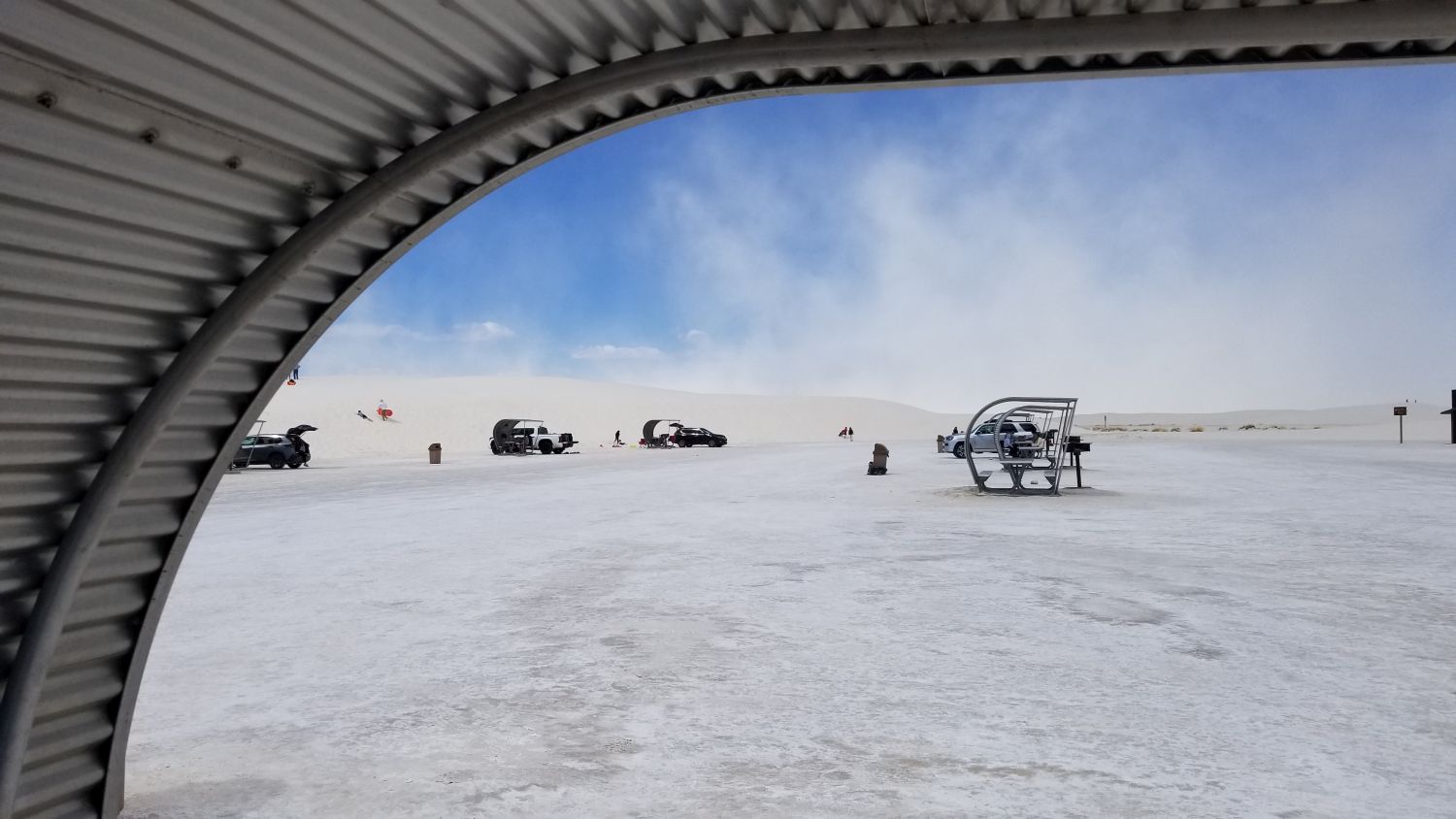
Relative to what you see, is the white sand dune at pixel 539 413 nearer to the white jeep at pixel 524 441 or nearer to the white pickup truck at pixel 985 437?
the white jeep at pixel 524 441

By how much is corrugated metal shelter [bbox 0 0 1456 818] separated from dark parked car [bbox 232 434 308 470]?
31.9 m

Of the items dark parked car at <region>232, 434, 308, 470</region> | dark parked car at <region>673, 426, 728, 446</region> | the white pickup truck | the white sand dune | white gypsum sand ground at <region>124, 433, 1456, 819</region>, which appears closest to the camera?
white gypsum sand ground at <region>124, 433, 1456, 819</region>

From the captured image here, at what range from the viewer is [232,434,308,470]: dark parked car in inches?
1319

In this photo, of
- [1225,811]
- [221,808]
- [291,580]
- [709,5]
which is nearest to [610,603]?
[291,580]

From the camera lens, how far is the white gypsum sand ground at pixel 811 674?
4.41m

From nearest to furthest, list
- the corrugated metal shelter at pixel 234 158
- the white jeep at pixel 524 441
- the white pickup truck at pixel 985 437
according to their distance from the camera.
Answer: the corrugated metal shelter at pixel 234 158, the white pickup truck at pixel 985 437, the white jeep at pixel 524 441

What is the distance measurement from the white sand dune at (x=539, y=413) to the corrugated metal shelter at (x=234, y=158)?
49.6 meters

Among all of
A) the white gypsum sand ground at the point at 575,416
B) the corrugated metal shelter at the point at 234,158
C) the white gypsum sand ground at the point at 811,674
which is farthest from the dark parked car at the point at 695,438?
the corrugated metal shelter at the point at 234,158

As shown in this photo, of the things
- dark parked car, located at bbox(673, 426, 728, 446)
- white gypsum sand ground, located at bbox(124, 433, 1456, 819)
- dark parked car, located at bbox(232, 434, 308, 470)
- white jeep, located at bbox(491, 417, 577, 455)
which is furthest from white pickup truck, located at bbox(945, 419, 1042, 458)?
dark parked car, located at bbox(232, 434, 308, 470)

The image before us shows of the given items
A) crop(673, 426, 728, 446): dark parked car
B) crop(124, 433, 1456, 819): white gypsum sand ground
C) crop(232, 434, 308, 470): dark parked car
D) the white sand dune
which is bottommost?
crop(124, 433, 1456, 819): white gypsum sand ground

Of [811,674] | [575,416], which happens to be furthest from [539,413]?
[811,674]

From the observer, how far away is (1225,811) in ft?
13.4

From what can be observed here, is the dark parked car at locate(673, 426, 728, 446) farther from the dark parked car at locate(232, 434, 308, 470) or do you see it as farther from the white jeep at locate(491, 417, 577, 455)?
the dark parked car at locate(232, 434, 308, 470)

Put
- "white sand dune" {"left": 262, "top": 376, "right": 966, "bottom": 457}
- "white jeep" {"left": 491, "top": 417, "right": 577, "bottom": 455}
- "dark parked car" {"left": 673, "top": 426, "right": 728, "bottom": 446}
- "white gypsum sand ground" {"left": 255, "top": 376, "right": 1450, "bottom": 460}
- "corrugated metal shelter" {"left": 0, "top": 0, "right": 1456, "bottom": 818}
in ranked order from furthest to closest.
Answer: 1. "white sand dune" {"left": 262, "top": 376, "right": 966, "bottom": 457}
2. "white gypsum sand ground" {"left": 255, "top": 376, "right": 1450, "bottom": 460}
3. "dark parked car" {"left": 673, "top": 426, "right": 728, "bottom": 446}
4. "white jeep" {"left": 491, "top": 417, "right": 577, "bottom": 455}
5. "corrugated metal shelter" {"left": 0, "top": 0, "right": 1456, "bottom": 818}
